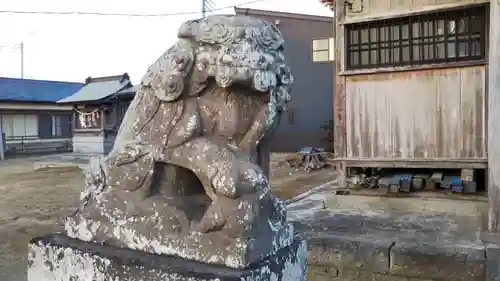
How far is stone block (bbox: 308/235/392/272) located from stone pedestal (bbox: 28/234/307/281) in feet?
7.39

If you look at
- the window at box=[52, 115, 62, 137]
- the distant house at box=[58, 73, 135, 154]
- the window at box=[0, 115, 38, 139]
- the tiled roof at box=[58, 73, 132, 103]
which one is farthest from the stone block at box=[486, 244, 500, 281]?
the window at box=[52, 115, 62, 137]

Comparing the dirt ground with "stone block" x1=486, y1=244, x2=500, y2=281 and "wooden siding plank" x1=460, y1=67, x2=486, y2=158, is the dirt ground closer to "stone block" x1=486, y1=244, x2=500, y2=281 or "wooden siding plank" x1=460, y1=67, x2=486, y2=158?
"wooden siding plank" x1=460, y1=67, x2=486, y2=158

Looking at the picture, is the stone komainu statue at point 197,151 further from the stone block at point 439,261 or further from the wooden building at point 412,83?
the wooden building at point 412,83

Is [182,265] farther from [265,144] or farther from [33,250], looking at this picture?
[33,250]

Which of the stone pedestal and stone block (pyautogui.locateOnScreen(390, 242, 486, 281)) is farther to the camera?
stone block (pyautogui.locateOnScreen(390, 242, 486, 281))

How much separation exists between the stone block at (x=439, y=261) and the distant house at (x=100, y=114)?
1709 cm

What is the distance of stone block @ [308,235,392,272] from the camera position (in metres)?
4.13

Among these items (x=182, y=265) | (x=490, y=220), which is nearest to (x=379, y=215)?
(x=490, y=220)

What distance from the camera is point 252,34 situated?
1.90 m

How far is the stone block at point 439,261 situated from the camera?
12.5 feet

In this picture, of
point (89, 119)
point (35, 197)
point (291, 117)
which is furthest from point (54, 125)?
point (35, 197)

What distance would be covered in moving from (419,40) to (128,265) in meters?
5.70

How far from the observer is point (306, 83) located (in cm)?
2002

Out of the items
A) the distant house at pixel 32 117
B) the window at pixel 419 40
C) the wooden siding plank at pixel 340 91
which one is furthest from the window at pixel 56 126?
the window at pixel 419 40
